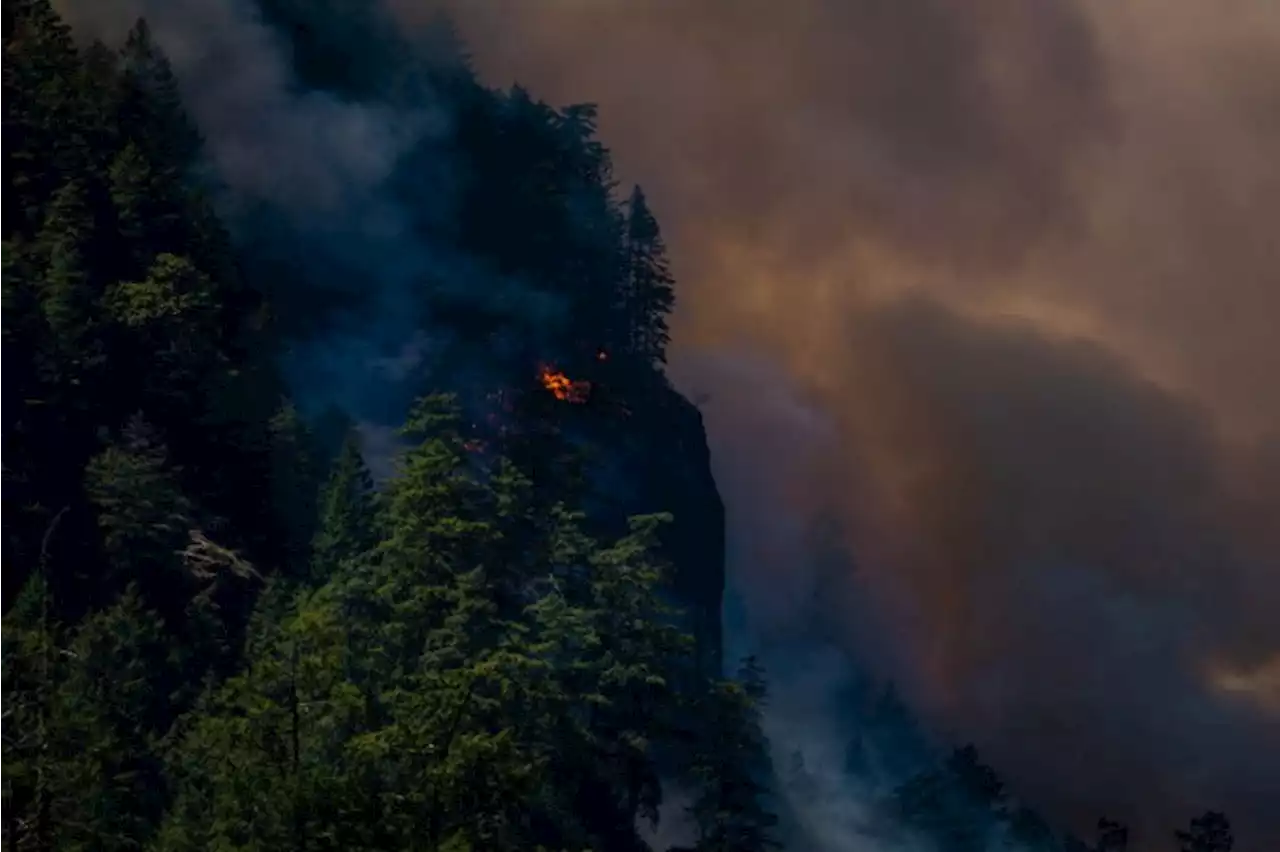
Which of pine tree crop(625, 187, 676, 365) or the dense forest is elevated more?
pine tree crop(625, 187, 676, 365)

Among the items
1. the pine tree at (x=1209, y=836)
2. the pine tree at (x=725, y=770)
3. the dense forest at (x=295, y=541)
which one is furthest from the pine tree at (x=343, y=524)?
the pine tree at (x=1209, y=836)

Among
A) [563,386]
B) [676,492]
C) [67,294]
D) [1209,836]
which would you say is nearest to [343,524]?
[67,294]

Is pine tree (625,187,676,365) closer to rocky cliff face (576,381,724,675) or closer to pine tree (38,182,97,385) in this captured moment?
rocky cliff face (576,381,724,675)

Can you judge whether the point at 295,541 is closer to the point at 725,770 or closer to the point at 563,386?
the point at 725,770

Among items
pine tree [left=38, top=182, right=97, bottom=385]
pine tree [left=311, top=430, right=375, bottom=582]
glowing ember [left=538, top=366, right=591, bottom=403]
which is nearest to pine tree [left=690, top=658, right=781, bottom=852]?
pine tree [left=311, top=430, right=375, bottom=582]

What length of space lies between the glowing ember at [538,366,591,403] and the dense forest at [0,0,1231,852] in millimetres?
209

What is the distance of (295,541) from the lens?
83.6 m

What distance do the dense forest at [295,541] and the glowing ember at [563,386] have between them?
8.2 inches

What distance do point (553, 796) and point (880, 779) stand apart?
97.5m

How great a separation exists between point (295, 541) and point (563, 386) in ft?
114

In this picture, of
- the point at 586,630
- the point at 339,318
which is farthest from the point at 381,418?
the point at 586,630

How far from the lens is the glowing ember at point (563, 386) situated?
113688 mm

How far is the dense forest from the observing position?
153ft

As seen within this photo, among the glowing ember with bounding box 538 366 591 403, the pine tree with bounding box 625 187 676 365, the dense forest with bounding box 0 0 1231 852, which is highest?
the pine tree with bounding box 625 187 676 365
